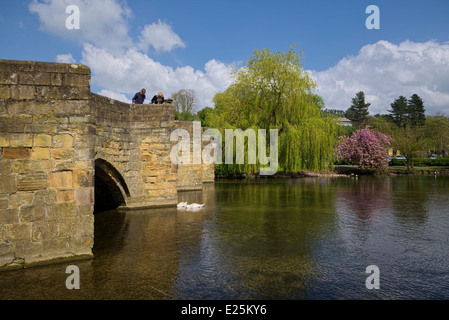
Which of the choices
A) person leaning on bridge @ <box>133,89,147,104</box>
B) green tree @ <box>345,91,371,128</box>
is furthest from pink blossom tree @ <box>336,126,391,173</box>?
green tree @ <box>345,91,371,128</box>

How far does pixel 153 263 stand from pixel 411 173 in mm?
33543

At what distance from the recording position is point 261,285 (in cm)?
469

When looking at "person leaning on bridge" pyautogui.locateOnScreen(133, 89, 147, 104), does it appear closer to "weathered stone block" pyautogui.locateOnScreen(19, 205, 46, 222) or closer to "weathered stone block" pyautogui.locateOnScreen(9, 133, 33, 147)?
"weathered stone block" pyautogui.locateOnScreen(9, 133, 33, 147)

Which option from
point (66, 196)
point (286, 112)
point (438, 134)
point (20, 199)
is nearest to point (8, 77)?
point (20, 199)

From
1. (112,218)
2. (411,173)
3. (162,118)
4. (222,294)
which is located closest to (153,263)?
(222,294)

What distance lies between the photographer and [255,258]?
5914 millimetres

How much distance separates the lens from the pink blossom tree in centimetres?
3269

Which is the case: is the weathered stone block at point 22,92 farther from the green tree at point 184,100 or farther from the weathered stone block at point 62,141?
the green tree at point 184,100

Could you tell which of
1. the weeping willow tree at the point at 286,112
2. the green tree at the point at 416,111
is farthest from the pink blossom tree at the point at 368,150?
the green tree at the point at 416,111

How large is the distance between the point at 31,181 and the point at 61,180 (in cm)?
43

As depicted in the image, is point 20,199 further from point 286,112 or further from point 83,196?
point 286,112
